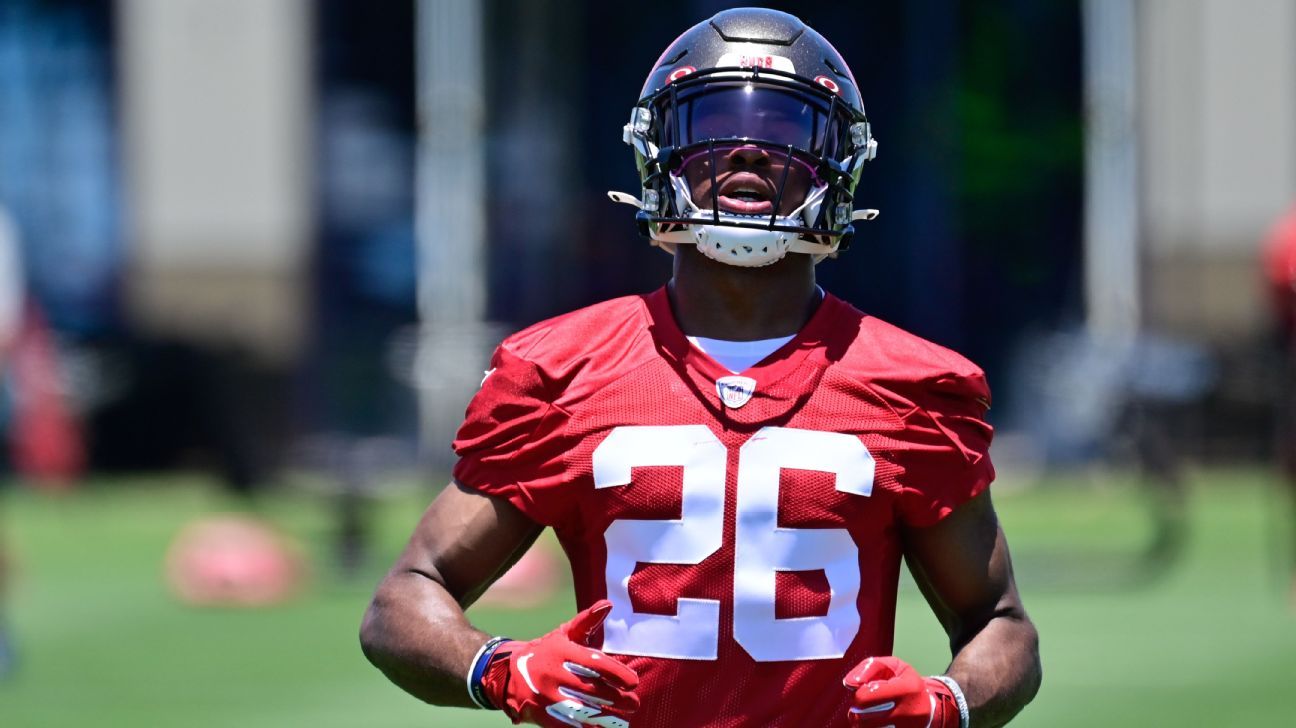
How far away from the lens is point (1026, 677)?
3.47 metres

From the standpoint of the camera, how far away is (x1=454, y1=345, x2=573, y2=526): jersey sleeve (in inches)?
134

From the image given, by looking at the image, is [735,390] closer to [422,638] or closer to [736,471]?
[736,471]

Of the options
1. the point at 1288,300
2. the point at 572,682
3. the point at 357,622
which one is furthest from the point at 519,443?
the point at 1288,300

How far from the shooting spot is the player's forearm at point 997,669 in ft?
11.0

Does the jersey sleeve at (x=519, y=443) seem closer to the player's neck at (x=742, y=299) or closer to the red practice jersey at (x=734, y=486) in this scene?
the red practice jersey at (x=734, y=486)

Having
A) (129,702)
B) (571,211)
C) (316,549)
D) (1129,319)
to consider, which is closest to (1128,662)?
(129,702)

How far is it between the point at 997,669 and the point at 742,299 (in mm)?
706

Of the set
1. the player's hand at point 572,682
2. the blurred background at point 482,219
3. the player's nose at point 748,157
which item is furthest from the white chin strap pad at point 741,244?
the blurred background at point 482,219

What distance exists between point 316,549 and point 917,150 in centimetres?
637

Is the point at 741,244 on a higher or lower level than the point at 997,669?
higher

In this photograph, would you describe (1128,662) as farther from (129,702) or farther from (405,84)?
(405,84)

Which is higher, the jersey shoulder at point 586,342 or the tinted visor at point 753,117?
the tinted visor at point 753,117

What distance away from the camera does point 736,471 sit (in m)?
3.36

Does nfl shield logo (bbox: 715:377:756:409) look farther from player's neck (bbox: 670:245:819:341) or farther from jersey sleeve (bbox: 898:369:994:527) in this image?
jersey sleeve (bbox: 898:369:994:527)
